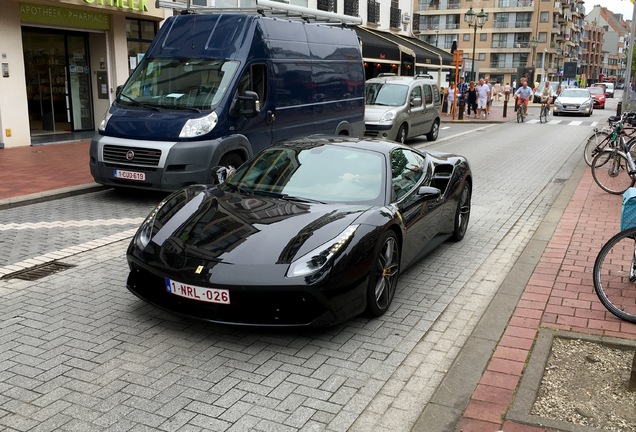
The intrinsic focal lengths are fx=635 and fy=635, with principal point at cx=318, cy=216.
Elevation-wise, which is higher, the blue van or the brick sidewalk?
the blue van

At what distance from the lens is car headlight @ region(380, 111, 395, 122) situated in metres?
16.3

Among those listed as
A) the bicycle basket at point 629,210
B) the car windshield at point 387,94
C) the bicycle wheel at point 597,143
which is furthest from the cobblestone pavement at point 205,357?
the car windshield at point 387,94

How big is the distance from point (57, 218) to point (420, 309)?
17.8 feet

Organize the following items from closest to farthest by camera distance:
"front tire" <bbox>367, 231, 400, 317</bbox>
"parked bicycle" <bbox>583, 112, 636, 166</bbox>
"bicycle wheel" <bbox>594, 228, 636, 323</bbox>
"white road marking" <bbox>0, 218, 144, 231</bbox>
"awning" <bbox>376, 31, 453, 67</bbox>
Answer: "front tire" <bbox>367, 231, 400, 317</bbox>
"bicycle wheel" <bbox>594, 228, 636, 323</bbox>
"white road marking" <bbox>0, 218, 144, 231</bbox>
"parked bicycle" <bbox>583, 112, 636, 166</bbox>
"awning" <bbox>376, 31, 453, 67</bbox>

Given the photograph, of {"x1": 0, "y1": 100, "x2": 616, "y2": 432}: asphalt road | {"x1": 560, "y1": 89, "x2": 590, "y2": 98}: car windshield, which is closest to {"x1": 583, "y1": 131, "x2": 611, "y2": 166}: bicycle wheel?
{"x1": 0, "y1": 100, "x2": 616, "y2": 432}: asphalt road

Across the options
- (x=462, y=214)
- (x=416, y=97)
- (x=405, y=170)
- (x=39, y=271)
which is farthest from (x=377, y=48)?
(x=39, y=271)

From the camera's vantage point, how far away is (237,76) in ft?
32.6

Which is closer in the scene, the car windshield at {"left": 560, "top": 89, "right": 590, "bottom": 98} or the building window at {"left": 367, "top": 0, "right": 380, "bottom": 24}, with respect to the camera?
the building window at {"left": 367, "top": 0, "right": 380, "bottom": 24}

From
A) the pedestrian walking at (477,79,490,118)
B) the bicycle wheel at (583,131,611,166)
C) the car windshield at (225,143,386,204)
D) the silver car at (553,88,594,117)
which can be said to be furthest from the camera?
the silver car at (553,88,594,117)

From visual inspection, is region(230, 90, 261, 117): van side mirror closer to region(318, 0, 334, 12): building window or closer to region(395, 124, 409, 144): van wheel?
region(395, 124, 409, 144): van wheel

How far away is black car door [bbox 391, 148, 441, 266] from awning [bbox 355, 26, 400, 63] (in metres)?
19.2

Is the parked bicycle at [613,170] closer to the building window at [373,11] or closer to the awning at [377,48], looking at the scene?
the awning at [377,48]

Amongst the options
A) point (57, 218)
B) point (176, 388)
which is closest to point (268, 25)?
point (57, 218)

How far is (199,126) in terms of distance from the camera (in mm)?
9273
